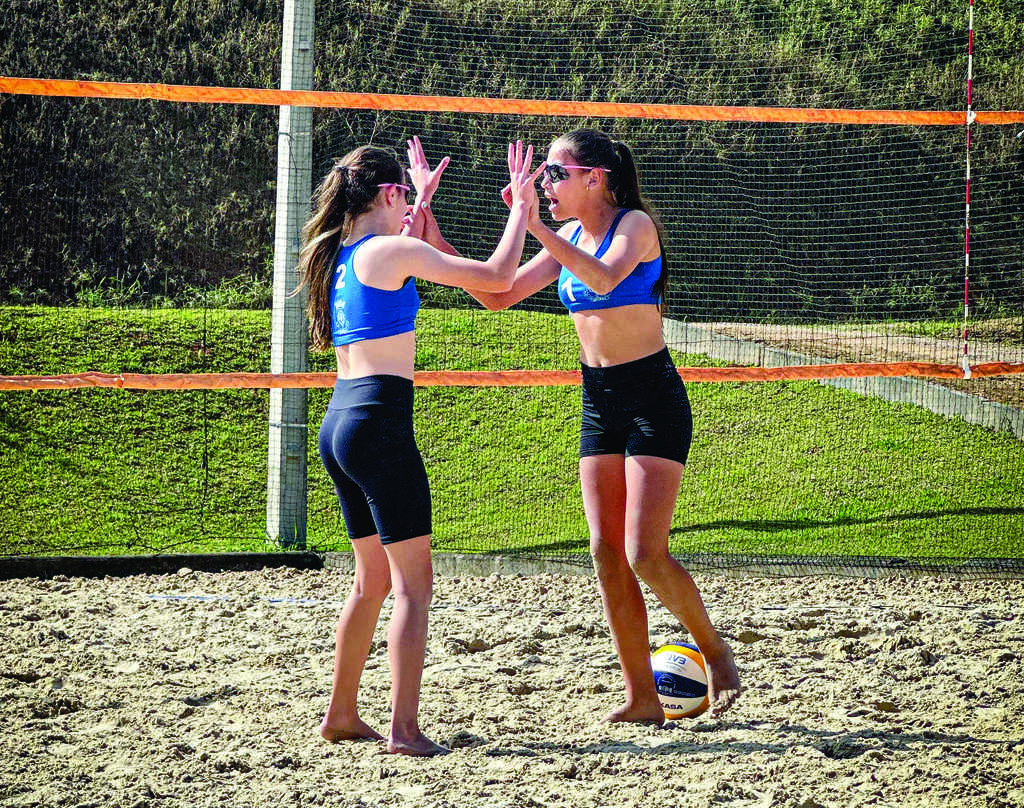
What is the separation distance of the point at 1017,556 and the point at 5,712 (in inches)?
200

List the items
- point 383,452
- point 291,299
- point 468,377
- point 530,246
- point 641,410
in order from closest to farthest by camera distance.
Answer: point 383,452
point 641,410
point 468,377
point 291,299
point 530,246

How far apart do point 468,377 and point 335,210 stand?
2551 millimetres

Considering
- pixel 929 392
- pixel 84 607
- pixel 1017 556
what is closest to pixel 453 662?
pixel 84 607

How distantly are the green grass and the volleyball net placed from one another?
0.09ft

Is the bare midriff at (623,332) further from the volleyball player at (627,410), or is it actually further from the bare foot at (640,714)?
the bare foot at (640,714)

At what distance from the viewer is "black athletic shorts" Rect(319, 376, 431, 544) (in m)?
3.21

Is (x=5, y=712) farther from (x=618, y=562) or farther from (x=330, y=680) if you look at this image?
(x=618, y=562)

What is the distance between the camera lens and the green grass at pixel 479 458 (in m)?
6.91

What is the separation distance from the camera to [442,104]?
5.55m

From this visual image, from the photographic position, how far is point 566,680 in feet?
13.5

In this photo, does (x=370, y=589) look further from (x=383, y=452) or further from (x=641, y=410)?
(x=641, y=410)

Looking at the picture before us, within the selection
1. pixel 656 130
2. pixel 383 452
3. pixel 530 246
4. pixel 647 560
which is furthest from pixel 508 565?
pixel 656 130

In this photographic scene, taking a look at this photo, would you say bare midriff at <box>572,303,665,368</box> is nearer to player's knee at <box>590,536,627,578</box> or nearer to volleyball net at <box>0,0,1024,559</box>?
player's knee at <box>590,536,627,578</box>

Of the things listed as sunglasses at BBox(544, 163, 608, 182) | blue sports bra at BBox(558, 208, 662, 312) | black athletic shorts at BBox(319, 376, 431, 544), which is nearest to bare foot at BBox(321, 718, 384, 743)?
black athletic shorts at BBox(319, 376, 431, 544)
